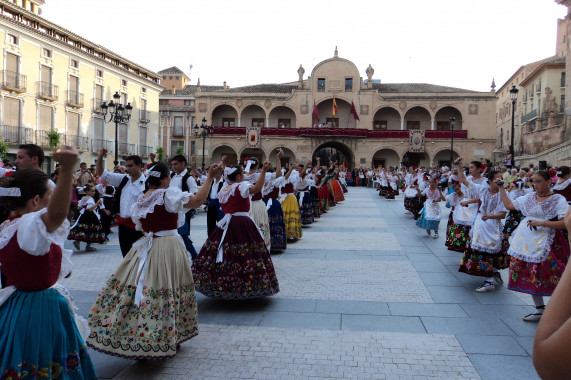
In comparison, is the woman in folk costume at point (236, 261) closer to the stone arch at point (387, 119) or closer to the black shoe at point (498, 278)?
the black shoe at point (498, 278)

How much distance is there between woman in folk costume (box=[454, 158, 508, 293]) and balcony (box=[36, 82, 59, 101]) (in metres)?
26.8

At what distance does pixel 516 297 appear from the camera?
19.9 ft

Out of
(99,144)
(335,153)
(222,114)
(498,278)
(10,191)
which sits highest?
(222,114)

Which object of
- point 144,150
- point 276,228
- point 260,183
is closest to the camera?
point 260,183

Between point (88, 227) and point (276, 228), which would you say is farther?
point (88, 227)

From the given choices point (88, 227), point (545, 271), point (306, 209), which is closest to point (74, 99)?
point (306, 209)

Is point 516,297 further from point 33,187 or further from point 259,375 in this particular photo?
point 33,187

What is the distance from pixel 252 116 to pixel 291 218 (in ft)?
119

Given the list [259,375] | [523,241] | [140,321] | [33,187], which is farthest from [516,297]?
[33,187]

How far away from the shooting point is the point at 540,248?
16.8 feet

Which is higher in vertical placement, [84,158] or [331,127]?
[331,127]

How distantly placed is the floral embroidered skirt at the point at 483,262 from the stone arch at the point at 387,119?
39.8 metres

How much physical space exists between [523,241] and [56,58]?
2988cm

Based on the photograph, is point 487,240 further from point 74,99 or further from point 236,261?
point 74,99
